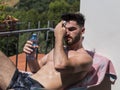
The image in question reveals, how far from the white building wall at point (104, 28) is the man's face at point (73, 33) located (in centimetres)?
25

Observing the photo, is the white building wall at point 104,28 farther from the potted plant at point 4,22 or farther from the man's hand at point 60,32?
the potted plant at point 4,22

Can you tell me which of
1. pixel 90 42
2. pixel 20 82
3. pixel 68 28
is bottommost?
pixel 20 82

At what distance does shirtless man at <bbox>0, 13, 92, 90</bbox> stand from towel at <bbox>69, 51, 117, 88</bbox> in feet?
0.21

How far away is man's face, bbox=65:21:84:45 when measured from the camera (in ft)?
11.2

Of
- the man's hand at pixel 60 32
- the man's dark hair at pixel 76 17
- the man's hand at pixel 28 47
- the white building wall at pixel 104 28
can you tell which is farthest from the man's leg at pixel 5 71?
the white building wall at pixel 104 28

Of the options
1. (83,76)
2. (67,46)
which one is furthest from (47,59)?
(83,76)

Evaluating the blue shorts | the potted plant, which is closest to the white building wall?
the blue shorts

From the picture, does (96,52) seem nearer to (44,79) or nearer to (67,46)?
(67,46)

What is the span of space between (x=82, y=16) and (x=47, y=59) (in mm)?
577

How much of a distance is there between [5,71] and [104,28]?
989 millimetres

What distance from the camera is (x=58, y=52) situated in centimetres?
317

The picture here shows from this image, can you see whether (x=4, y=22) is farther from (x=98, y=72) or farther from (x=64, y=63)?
(x=64, y=63)

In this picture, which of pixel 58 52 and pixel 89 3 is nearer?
pixel 58 52

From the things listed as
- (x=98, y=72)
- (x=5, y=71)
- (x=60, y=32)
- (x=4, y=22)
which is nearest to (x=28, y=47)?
(x=5, y=71)
